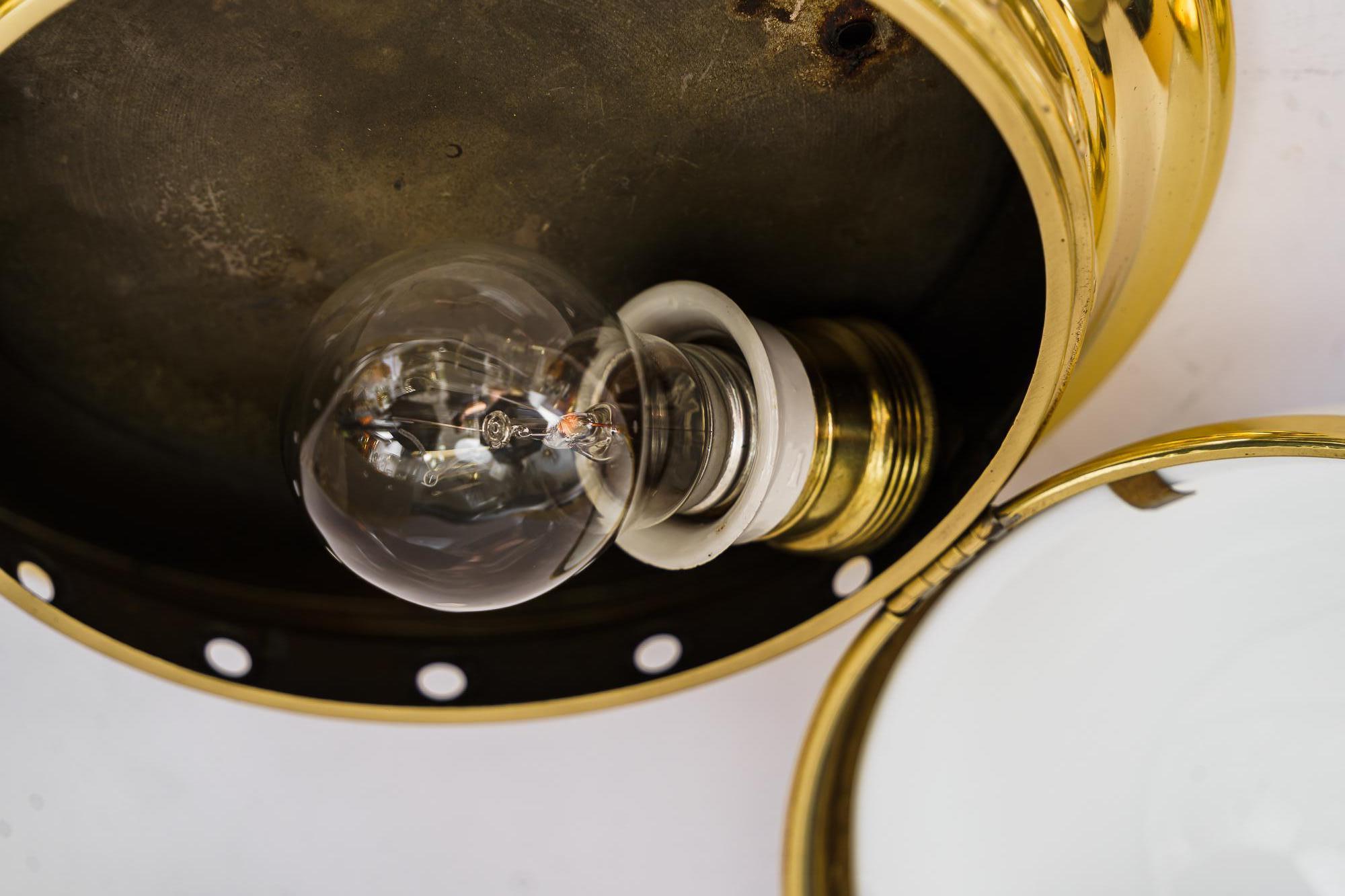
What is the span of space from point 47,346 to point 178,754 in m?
0.27

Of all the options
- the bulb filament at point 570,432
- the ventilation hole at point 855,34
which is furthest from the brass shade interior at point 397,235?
the bulb filament at point 570,432

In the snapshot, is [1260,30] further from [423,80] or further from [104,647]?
[104,647]

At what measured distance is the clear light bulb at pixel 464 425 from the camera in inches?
12.3

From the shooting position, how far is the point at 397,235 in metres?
0.41

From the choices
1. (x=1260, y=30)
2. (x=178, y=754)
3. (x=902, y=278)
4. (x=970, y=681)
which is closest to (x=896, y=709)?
(x=970, y=681)

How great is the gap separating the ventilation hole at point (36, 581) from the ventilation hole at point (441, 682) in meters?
0.15

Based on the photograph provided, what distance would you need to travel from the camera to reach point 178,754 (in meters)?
0.57

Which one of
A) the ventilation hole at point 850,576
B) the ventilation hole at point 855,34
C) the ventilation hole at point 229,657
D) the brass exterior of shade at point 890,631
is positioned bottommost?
the brass exterior of shade at point 890,631

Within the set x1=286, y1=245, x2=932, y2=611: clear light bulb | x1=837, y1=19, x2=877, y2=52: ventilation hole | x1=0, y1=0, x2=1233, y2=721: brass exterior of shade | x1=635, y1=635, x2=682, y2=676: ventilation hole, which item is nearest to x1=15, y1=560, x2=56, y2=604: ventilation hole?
x1=0, y1=0, x2=1233, y2=721: brass exterior of shade

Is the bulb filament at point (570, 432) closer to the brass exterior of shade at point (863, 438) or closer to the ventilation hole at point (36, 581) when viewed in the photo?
the brass exterior of shade at point (863, 438)

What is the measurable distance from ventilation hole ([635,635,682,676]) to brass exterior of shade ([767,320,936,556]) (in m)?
0.08

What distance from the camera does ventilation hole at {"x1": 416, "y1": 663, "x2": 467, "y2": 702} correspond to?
0.44 m

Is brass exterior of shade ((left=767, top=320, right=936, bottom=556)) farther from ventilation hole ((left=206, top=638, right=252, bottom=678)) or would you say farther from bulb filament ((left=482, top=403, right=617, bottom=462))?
ventilation hole ((left=206, top=638, right=252, bottom=678))

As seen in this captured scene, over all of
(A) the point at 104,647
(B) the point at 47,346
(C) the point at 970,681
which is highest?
(B) the point at 47,346
